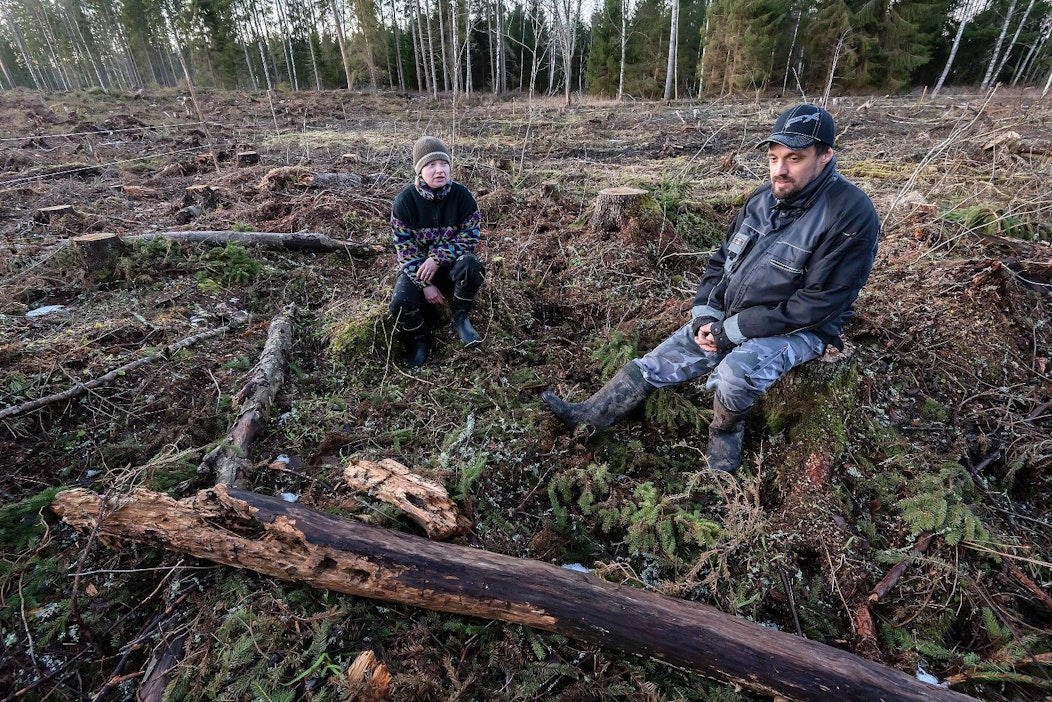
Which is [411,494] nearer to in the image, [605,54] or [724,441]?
[724,441]

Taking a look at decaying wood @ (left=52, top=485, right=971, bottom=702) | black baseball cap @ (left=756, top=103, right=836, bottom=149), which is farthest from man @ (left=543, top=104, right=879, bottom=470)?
decaying wood @ (left=52, top=485, right=971, bottom=702)

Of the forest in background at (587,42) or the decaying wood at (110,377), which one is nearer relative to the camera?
the decaying wood at (110,377)

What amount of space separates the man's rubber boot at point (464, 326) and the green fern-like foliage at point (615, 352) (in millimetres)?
1014

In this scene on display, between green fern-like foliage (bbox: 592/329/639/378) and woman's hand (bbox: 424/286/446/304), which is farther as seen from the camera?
woman's hand (bbox: 424/286/446/304)

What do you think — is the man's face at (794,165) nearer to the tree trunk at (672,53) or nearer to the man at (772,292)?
the man at (772,292)

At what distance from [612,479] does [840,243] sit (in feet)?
5.83

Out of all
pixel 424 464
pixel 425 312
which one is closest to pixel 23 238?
pixel 425 312

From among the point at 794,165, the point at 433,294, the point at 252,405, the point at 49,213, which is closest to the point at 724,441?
the point at 794,165

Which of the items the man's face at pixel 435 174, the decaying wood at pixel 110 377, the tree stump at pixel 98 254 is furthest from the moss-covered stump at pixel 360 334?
the tree stump at pixel 98 254

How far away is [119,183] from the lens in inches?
324

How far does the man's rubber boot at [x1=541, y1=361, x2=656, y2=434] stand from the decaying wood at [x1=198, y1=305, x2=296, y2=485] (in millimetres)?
1878

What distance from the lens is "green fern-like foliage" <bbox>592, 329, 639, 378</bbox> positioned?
11.3 ft

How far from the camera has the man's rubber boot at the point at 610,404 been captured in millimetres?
3039

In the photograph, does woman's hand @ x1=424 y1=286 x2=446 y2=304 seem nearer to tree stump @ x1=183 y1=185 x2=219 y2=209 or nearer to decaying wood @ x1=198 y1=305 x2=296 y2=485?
decaying wood @ x1=198 y1=305 x2=296 y2=485
